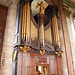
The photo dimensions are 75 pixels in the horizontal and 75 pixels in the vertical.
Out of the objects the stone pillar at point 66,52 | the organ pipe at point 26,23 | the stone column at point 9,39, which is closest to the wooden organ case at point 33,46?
the organ pipe at point 26,23

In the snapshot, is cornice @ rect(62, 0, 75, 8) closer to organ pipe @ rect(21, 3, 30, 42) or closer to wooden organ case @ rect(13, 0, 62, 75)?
wooden organ case @ rect(13, 0, 62, 75)

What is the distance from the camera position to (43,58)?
7344 mm

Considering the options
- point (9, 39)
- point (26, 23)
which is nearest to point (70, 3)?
point (26, 23)

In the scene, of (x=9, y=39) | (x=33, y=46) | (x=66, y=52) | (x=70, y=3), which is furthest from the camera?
(x=70, y=3)

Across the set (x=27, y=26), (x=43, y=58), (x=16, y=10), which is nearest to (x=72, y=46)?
(x=43, y=58)

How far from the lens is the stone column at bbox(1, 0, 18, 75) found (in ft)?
19.5

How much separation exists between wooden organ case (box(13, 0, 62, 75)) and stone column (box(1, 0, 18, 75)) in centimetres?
35

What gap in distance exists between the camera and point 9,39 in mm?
6586

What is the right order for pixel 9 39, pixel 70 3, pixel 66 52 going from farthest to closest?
pixel 70 3 → pixel 66 52 → pixel 9 39

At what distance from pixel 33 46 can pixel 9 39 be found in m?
1.57

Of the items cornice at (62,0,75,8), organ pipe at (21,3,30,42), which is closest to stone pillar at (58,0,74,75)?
cornice at (62,0,75,8)

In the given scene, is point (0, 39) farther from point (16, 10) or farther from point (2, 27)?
point (16, 10)

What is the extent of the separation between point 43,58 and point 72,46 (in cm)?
386

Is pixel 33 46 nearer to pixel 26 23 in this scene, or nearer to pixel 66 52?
pixel 26 23
